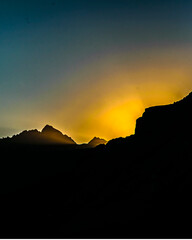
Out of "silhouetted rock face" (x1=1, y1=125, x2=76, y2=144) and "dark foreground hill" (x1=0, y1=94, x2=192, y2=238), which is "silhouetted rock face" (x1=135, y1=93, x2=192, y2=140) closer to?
"dark foreground hill" (x1=0, y1=94, x2=192, y2=238)

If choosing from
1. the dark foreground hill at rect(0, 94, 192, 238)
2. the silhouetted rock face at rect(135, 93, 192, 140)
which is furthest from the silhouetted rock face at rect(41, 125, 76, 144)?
the silhouetted rock face at rect(135, 93, 192, 140)

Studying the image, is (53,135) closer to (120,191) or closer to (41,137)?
(41,137)

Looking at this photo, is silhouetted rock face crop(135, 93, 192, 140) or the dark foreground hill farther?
silhouetted rock face crop(135, 93, 192, 140)

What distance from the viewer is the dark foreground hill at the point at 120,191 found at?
1028 inches

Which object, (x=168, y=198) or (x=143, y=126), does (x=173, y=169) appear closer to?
(x=168, y=198)

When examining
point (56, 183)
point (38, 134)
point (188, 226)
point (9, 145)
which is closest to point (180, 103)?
point (188, 226)

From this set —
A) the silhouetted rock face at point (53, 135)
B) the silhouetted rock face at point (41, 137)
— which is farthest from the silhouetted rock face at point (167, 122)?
the silhouetted rock face at point (53, 135)

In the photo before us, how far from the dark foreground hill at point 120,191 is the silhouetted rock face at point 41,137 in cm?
4484

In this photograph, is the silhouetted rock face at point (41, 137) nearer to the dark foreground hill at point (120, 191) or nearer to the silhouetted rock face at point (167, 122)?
the dark foreground hill at point (120, 191)

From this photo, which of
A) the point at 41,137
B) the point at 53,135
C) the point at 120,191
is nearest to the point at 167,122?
the point at 120,191

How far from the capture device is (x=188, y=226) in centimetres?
2183

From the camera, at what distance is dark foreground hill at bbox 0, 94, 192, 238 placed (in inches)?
1028

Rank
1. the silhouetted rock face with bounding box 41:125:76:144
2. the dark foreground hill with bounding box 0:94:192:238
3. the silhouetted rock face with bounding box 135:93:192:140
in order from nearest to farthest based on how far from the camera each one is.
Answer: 1. the dark foreground hill with bounding box 0:94:192:238
2. the silhouetted rock face with bounding box 135:93:192:140
3. the silhouetted rock face with bounding box 41:125:76:144

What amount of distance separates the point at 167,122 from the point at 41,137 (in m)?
109
